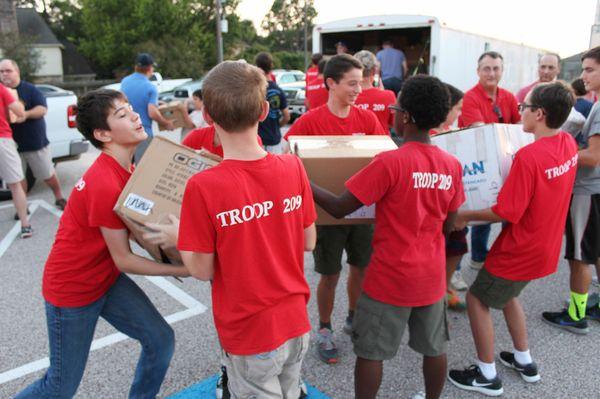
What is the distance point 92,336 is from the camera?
217 centimetres

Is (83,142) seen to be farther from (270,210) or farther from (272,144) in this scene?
(270,210)

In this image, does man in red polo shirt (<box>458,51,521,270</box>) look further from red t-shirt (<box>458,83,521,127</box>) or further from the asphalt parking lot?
the asphalt parking lot

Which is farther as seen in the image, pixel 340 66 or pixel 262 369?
pixel 340 66

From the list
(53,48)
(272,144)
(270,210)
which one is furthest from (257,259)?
(53,48)

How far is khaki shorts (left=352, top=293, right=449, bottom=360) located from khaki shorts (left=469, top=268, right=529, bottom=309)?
52 centimetres

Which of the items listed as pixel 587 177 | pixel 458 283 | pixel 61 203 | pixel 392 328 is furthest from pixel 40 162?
pixel 587 177

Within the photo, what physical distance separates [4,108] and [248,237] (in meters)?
4.59

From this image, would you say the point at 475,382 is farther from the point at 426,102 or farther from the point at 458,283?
the point at 426,102

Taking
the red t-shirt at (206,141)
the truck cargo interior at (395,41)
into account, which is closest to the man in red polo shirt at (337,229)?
the red t-shirt at (206,141)

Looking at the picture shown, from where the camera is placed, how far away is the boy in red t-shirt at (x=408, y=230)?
6.75 feet

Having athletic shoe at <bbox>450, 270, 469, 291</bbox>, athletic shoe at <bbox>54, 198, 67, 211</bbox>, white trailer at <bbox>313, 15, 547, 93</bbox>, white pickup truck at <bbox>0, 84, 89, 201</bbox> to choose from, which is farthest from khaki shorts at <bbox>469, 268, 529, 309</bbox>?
white trailer at <bbox>313, 15, 547, 93</bbox>

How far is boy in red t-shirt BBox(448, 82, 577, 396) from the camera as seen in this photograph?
95.4 inches

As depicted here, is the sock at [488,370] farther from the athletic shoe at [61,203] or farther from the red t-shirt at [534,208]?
the athletic shoe at [61,203]

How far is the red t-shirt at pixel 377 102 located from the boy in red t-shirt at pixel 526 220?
1777 millimetres
